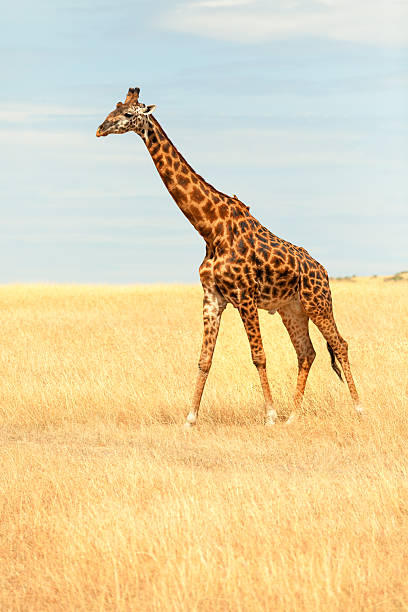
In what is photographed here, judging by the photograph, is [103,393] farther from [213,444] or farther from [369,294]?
[369,294]

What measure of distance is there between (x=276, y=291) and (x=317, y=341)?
693 cm

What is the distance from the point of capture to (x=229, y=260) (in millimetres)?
10508

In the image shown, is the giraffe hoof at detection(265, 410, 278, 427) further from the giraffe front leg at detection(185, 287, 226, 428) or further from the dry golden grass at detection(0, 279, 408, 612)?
the giraffe front leg at detection(185, 287, 226, 428)

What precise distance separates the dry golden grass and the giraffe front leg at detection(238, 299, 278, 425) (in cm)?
24

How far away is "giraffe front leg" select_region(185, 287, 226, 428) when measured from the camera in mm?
10648

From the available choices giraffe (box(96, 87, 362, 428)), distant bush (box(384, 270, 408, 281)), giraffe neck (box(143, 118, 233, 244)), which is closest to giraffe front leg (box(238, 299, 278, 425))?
giraffe (box(96, 87, 362, 428))

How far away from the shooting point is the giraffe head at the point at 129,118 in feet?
33.7

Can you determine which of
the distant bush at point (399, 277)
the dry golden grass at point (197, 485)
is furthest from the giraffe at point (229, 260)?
the distant bush at point (399, 277)

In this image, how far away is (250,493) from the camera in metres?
7.12

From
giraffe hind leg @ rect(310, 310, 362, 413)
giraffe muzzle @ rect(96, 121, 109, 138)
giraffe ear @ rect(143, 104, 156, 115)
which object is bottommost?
giraffe hind leg @ rect(310, 310, 362, 413)

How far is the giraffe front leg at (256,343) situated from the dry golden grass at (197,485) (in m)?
0.24

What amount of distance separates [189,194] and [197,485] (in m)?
4.59

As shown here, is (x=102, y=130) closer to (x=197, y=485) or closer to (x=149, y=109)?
(x=149, y=109)

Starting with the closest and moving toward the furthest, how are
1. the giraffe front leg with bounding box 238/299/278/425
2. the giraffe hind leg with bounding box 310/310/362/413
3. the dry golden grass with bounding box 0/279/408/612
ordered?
1. the dry golden grass with bounding box 0/279/408/612
2. the giraffe front leg with bounding box 238/299/278/425
3. the giraffe hind leg with bounding box 310/310/362/413
